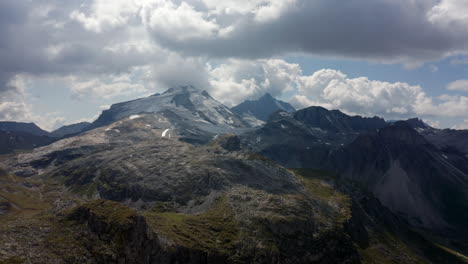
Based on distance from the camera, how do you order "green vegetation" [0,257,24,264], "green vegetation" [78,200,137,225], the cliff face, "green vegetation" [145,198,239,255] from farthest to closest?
"green vegetation" [145,198,239,255] < "green vegetation" [78,200,137,225] < the cliff face < "green vegetation" [0,257,24,264]

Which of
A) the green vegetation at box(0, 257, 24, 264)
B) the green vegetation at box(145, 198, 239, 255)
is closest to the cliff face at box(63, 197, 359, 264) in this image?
the green vegetation at box(145, 198, 239, 255)

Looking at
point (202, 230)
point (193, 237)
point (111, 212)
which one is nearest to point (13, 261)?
point (111, 212)

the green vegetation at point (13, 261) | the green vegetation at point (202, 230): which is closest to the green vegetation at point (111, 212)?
the green vegetation at point (202, 230)

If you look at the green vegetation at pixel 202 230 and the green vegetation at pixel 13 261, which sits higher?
the green vegetation at pixel 13 261

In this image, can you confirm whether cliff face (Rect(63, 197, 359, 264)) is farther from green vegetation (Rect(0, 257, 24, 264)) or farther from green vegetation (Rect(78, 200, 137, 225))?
green vegetation (Rect(0, 257, 24, 264))

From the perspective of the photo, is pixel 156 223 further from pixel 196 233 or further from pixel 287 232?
pixel 287 232

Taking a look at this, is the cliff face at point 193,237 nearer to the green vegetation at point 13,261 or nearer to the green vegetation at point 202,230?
the green vegetation at point 202,230

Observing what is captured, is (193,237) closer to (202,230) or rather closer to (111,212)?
(202,230)

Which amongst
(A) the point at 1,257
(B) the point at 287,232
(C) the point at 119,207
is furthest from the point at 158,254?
(B) the point at 287,232
